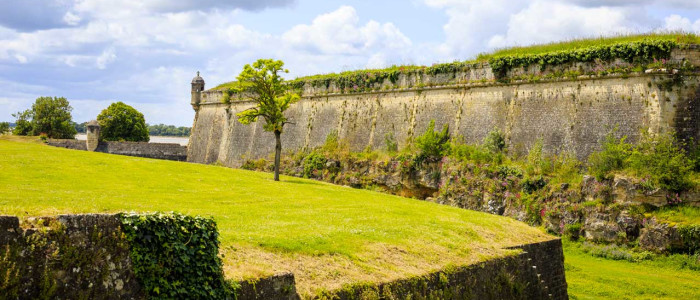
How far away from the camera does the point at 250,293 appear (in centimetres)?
1164

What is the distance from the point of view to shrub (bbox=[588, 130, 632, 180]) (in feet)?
90.2

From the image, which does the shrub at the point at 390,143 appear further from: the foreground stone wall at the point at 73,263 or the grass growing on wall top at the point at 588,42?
the foreground stone wall at the point at 73,263

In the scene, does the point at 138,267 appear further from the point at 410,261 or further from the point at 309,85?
the point at 309,85

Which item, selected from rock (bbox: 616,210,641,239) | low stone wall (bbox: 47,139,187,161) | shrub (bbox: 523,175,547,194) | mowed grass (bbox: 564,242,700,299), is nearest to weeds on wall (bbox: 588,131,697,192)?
rock (bbox: 616,210,641,239)

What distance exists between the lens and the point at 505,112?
33469 millimetres

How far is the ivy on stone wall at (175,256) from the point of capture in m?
9.88

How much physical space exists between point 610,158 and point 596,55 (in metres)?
5.06

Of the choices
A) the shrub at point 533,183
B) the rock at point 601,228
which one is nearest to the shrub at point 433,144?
the shrub at point 533,183

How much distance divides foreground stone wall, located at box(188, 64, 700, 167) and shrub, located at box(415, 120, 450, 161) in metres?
0.62

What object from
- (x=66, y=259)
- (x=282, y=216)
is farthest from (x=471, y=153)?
(x=66, y=259)

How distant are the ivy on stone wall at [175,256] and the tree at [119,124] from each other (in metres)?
65.3

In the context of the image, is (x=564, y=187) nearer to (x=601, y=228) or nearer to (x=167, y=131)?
(x=601, y=228)

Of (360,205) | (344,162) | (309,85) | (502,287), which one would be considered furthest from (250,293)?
(309,85)

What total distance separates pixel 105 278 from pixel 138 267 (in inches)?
22.3
